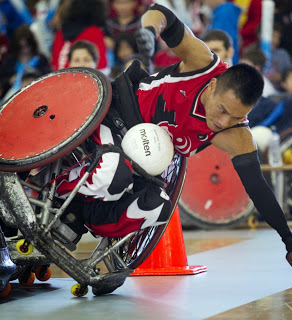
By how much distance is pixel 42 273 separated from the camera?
4.79m

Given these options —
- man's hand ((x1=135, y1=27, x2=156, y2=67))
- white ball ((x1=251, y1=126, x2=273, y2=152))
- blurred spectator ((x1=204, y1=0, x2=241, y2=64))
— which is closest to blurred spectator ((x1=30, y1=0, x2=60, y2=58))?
blurred spectator ((x1=204, y1=0, x2=241, y2=64))

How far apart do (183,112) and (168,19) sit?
514 millimetres

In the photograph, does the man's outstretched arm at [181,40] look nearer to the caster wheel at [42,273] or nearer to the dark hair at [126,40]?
the caster wheel at [42,273]

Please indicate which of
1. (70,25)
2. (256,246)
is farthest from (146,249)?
(70,25)

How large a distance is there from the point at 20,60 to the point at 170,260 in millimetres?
6054

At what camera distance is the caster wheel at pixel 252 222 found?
320 inches

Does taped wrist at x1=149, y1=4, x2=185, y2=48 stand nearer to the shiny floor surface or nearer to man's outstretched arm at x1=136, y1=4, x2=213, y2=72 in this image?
man's outstretched arm at x1=136, y1=4, x2=213, y2=72

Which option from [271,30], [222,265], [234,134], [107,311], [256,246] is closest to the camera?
[107,311]

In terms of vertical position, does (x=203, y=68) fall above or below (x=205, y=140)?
above

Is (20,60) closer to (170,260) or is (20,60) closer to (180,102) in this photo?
(170,260)

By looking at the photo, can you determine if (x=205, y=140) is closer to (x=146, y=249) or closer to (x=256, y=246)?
(x=146, y=249)

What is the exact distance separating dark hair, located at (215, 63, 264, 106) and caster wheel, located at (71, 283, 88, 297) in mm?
1232

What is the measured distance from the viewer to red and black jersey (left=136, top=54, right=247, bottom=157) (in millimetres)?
4223

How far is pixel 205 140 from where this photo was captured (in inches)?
→ 172
